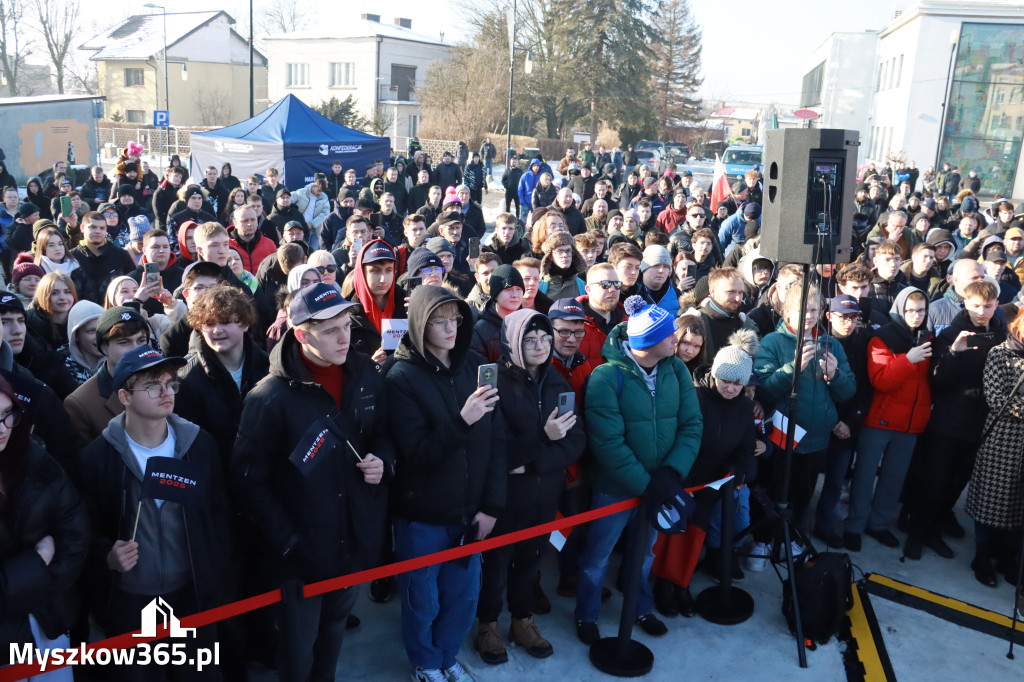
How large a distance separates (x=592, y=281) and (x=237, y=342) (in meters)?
2.39

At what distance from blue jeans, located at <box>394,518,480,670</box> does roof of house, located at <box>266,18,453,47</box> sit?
184 ft

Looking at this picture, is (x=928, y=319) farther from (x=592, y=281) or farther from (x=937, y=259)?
(x=937, y=259)

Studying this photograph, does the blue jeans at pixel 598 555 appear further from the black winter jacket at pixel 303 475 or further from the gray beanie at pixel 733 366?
the black winter jacket at pixel 303 475

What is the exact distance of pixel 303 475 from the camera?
3.14m

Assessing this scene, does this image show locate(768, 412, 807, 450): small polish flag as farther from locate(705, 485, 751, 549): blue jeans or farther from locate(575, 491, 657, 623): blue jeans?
locate(575, 491, 657, 623): blue jeans

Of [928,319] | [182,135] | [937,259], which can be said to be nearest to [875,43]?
[182,135]

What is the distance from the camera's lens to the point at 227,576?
3.33m

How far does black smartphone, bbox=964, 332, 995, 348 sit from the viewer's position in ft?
16.9

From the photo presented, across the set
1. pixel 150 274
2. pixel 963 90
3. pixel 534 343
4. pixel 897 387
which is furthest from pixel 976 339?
pixel 963 90

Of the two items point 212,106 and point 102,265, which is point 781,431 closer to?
point 102,265

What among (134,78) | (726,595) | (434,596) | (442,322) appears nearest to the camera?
(442,322)

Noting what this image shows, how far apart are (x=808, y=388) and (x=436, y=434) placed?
279cm

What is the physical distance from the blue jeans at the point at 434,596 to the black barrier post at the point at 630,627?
0.76 m

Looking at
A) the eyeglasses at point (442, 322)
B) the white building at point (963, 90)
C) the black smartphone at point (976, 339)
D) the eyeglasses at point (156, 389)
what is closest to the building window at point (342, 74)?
the white building at point (963, 90)
